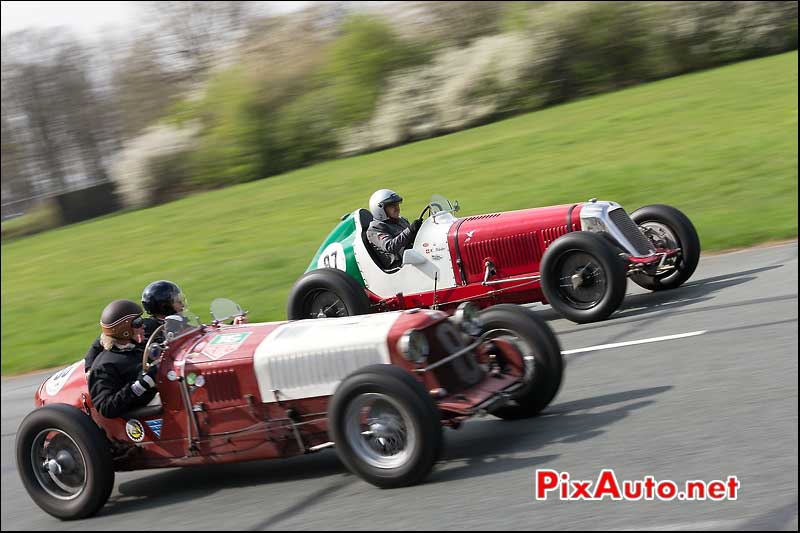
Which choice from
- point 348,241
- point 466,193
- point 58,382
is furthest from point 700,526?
point 466,193

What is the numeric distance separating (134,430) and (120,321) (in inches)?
29.2

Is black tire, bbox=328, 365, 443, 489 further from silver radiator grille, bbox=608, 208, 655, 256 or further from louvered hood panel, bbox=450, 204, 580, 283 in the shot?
silver radiator grille, bbox=608, 208, 655, 256

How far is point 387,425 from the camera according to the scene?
19.7ft

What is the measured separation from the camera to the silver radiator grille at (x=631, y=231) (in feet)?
34.1

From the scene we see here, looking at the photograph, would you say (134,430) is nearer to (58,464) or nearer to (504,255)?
(58,464)

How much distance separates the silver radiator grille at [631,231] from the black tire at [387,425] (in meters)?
5.08

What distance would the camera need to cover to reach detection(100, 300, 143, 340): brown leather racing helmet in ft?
23.1

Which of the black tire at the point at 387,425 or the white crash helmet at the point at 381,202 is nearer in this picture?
the black tire at the point at 387,425

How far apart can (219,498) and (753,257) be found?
7.42 metres

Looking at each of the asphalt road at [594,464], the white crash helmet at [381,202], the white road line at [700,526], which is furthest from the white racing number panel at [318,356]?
the white crash helmet at [381,202]

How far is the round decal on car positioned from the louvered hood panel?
4399 millimetres

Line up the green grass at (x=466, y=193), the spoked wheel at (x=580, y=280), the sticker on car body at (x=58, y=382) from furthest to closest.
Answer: the green grass at (x=466, y=193), the spoked wheel at (x=580, y=280), the sticker on car body at (x=58, y=382)

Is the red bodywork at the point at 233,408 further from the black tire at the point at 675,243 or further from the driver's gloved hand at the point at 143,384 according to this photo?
the black tire at the point at 675,243

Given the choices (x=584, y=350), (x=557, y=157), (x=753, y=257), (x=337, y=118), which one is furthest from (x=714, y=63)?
(x=584, y=350)
